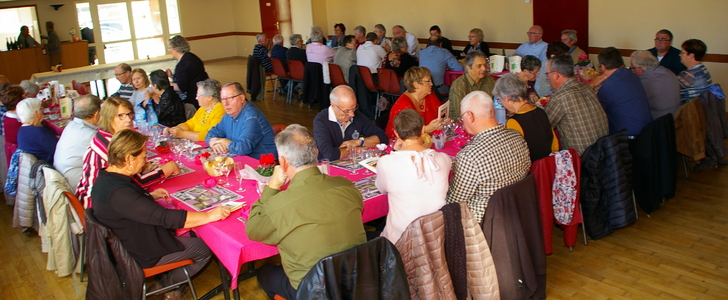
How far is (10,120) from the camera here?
215 inches

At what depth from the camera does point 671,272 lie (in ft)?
13.1

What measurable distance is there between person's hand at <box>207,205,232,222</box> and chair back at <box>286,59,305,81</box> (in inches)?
265

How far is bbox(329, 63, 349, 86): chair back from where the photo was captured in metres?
9.23

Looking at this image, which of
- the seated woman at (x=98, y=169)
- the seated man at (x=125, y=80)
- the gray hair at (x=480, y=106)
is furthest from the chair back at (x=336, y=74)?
the gray hair at (x=480, y=106)

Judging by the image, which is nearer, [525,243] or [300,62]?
[525,243]

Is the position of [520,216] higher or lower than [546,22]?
lower

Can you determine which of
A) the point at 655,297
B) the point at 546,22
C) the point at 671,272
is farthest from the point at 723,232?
the point at 546,22

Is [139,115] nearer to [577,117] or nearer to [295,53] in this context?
[577,117]

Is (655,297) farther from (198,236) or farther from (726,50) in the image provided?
(726,50)

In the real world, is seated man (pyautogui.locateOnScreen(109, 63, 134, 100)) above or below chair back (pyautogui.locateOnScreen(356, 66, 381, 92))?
above

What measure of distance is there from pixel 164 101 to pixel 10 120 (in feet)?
4.39

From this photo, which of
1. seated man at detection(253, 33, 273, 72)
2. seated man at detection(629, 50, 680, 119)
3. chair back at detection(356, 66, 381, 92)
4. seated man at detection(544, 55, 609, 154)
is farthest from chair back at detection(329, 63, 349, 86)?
seated man at detection(544, 55, 609, 154)

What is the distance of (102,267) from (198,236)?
512 mm

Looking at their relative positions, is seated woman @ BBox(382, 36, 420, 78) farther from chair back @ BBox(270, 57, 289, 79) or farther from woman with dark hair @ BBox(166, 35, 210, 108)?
woman with dark hair @ BBox(166, 35, 210, 108)
